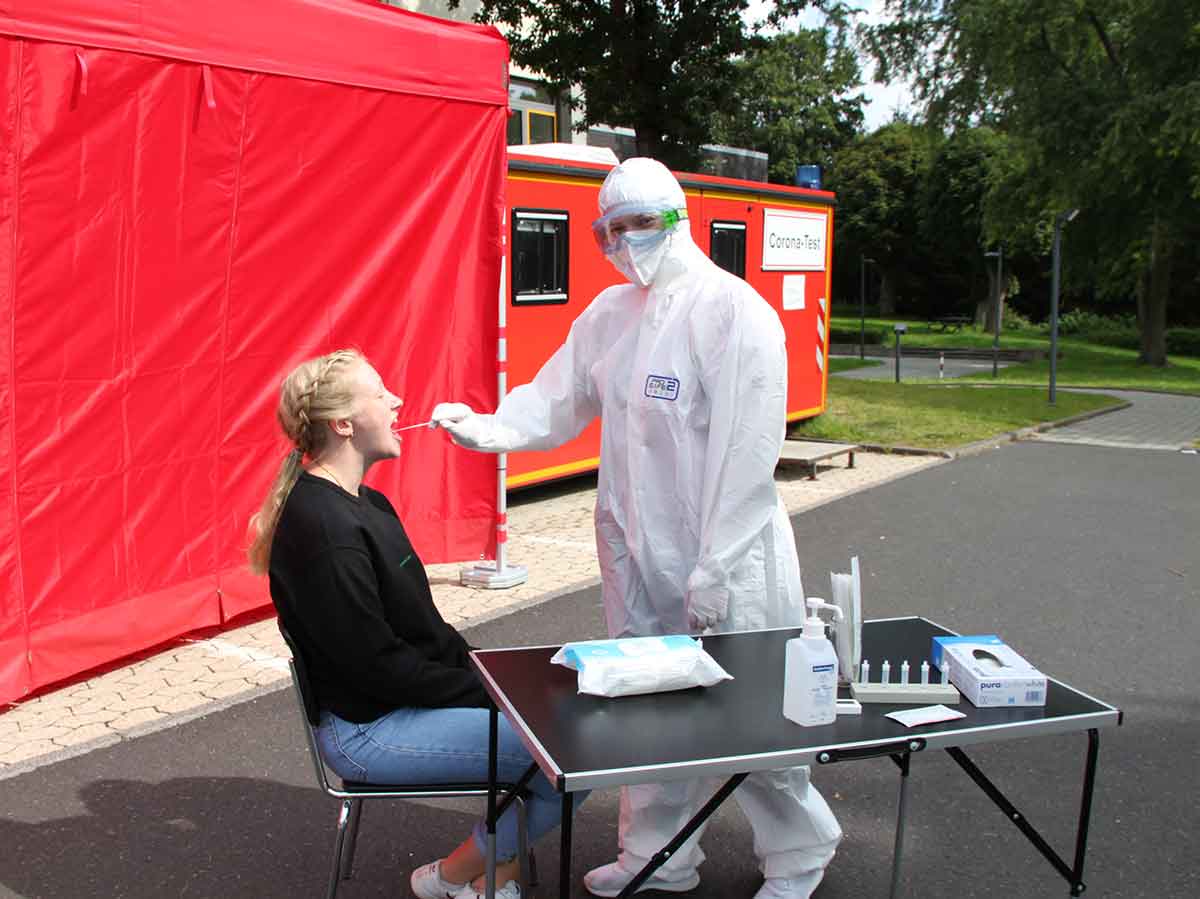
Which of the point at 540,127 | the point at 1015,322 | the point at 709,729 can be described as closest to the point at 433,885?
the point at 709,729

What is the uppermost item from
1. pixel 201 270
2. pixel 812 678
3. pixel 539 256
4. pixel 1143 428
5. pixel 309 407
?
pixel 539 256

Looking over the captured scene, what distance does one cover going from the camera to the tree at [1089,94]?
2112 centimetres

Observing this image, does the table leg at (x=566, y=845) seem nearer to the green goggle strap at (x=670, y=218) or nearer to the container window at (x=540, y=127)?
the green goggle strap at (x=670, y=218)

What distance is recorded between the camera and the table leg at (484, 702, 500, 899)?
2773 millimetres

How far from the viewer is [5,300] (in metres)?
4.49

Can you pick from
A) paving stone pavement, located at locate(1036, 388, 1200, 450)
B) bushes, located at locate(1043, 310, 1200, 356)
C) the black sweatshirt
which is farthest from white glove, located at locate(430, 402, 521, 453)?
bushes, located at locate(1043, 310, 1200, 356)

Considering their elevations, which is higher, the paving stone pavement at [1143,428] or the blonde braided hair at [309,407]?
the blonde braided hair at [309,407]

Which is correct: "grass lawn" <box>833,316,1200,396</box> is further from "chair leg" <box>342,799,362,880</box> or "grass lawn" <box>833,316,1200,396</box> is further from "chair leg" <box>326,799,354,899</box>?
"chair leg" <box>326,799,354,899</box>

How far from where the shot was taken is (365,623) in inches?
110

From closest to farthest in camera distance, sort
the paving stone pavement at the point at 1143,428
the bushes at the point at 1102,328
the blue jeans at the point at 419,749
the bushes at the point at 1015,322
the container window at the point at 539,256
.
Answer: the blue jeans at the point at 419,749, the container window at the point at 539,256, the paving stone pavement at the point at 1143,428, the bushes at the point at 1102,328, the bushes at the point at 1015,322

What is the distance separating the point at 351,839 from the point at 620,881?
74cm

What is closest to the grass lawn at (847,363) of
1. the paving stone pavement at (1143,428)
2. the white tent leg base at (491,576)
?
the paving stone pavement at (1143,428)

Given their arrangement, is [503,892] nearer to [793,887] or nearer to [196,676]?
[793,887]

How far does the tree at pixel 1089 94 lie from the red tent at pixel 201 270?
57.7 feet
